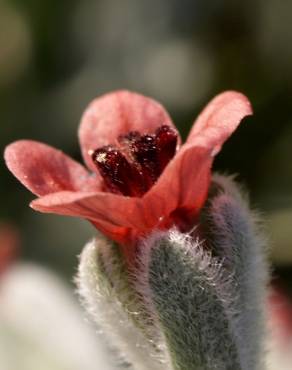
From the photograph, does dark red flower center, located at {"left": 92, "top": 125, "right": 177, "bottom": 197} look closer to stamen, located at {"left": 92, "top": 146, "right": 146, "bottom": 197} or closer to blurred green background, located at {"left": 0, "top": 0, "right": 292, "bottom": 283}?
stamen, located at {"left": 92, "top": 146, "right": 146, "bottom": 197}

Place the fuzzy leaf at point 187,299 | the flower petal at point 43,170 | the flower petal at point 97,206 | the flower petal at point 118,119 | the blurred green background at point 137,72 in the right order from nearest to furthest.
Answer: the flower petal at point 97,206
the fuzzy leaf at point 187,299
the flower petal at point 43,170
the flower petal at point 118,119
the blurred green background at point 137,72

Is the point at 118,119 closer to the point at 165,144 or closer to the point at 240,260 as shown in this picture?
the point at 165,144

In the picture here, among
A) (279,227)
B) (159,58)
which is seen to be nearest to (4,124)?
(159,58)

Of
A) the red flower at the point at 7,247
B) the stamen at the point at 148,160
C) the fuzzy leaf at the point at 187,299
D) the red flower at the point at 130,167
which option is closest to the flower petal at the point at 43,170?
the red flower at the point at 130,167

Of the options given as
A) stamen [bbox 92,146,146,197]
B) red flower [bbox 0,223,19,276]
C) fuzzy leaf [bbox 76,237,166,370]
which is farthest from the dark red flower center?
red flower [bbox 0,223,19,276]

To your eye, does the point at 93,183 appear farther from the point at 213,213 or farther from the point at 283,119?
the point at 283,119

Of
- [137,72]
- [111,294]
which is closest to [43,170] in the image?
[111,294]

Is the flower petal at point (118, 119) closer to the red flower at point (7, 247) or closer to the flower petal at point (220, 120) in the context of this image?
the flower petal at point (220, 120)
